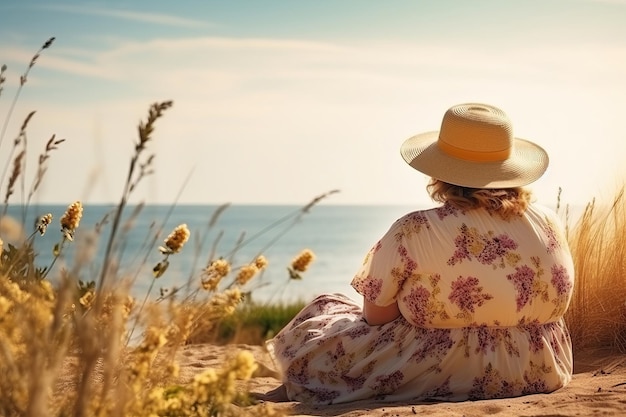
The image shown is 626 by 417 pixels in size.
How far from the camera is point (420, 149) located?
4.52m

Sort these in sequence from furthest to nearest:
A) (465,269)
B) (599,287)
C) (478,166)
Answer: (599,287) < (478,166) < (465,269)

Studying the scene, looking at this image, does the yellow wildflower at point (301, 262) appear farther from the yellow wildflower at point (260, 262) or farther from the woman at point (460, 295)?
the woman at point (460, 295)

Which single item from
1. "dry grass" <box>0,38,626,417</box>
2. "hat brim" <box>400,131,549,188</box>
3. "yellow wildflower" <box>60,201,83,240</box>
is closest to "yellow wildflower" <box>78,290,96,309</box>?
Result: "dry grass" <box>0,38,626,417</box>

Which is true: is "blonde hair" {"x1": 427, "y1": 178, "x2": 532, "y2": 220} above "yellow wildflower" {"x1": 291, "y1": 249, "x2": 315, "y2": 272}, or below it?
above

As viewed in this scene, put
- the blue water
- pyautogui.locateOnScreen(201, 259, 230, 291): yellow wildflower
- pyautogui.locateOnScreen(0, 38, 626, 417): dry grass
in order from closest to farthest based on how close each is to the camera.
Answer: pyautogui.locateOnScreen(0, 38, 626, 417): dry grass, the blue water, pyautogui.locateOnScreen(201, 259, 230, 291): yellow wildflower

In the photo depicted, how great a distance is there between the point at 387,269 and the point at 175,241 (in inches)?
49.9

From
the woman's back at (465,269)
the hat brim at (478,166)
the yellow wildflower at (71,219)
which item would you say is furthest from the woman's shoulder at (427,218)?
the yellow wildflower at (71,219)

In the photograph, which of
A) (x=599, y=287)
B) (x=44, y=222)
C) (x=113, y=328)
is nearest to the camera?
(x=113, y=328)

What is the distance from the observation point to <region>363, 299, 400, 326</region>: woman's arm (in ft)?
14.0

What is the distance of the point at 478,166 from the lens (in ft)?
13.9

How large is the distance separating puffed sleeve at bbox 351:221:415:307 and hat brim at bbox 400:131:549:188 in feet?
1.15

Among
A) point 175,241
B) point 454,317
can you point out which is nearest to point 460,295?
point 454,317

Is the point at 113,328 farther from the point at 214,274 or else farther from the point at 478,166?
the point at 478,166

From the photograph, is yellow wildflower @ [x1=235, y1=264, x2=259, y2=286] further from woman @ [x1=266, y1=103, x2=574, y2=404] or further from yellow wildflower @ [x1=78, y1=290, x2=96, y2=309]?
woman @ [x1=266, y1=103, x2=574, y2=404]
